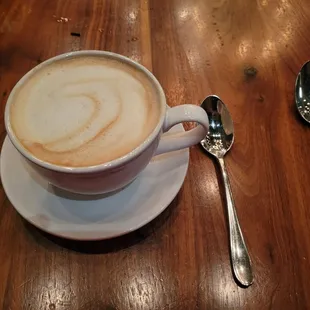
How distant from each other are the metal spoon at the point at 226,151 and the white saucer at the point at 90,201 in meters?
0.07

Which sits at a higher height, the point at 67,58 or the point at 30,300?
the point at 67,58

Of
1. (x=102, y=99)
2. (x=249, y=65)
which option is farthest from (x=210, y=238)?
(x=249, y=65)

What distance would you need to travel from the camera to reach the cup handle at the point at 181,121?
1.68 ft

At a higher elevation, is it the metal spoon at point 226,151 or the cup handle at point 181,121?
the cup handle at point 181,121

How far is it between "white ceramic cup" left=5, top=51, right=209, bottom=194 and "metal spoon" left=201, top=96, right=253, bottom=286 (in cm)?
11

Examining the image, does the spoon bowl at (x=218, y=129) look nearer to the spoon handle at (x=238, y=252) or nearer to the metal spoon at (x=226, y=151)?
the metal spoon at (x=226, y=151)

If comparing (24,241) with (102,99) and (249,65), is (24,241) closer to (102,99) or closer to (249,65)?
(102,99)

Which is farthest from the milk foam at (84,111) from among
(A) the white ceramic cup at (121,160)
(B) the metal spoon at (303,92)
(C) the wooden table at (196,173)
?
(B) the metal spoon at (303,92)

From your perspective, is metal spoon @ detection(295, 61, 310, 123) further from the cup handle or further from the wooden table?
the cup handle

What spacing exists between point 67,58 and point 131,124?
0.55 feet

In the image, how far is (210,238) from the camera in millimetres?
564

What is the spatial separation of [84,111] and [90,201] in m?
0.14

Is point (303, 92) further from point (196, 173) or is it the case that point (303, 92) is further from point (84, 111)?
point (84, 111)

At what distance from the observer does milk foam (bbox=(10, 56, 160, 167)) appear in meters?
0.49
